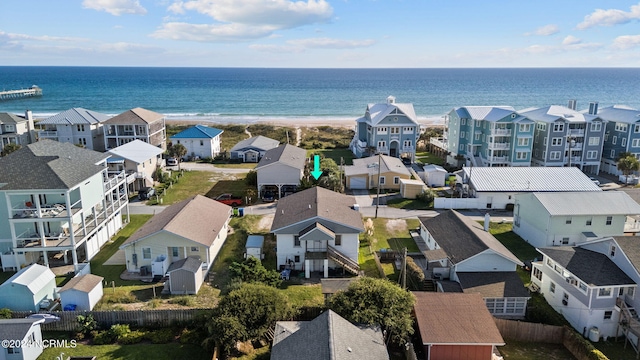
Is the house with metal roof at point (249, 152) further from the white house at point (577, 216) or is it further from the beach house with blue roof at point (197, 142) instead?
the white house at point (577, 216)

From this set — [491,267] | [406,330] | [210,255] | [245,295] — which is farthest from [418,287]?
[210,255]

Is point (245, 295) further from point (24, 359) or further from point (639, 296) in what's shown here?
point (639, 296)

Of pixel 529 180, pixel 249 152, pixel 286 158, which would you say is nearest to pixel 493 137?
pixel 529 180

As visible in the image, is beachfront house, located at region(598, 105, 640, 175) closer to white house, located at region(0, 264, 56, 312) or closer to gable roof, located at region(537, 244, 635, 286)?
gable roof, located at region(537, 244, 635, 286)

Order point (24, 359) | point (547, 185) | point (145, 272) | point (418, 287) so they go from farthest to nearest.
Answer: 1. point (547, 185)
2. point (145, 272)
3. point (418, 287)
4. point (24, 359)

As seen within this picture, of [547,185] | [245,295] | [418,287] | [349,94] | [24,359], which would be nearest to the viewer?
[24,359]

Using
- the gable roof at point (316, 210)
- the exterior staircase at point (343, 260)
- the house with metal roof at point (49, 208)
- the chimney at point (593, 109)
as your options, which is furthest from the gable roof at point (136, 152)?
the chimney at point (593, 109)
